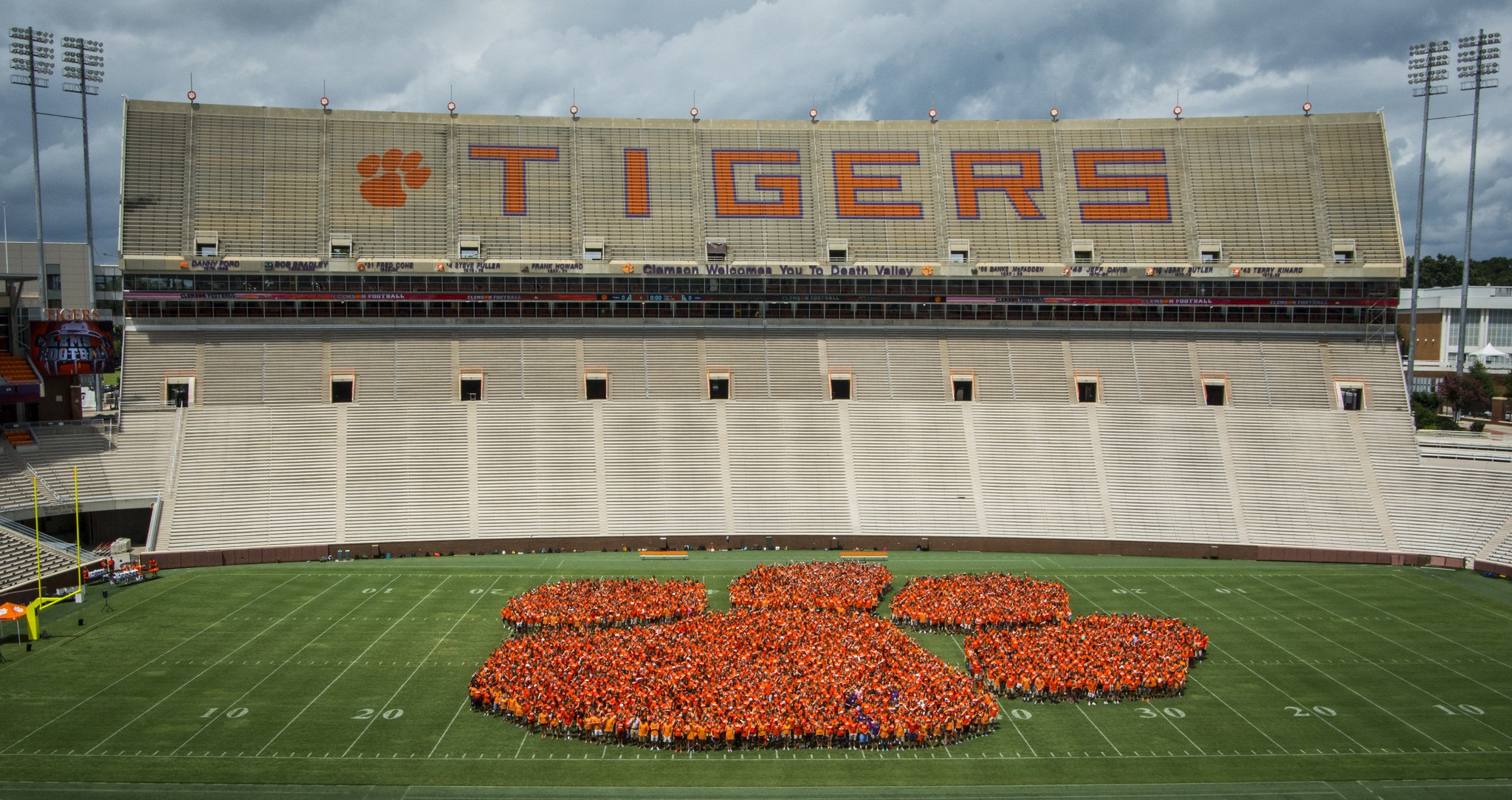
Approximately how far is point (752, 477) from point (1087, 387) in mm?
19955

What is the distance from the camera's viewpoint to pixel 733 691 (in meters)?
25.8

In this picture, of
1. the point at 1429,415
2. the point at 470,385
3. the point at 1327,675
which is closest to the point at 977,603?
the point at 1327,675

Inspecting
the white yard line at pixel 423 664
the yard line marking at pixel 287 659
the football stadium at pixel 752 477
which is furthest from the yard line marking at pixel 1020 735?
the yard line marking at pixel 287 659

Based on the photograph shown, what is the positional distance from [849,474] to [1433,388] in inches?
2494

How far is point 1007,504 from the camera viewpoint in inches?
1908

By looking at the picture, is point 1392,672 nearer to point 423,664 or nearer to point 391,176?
point 423,664

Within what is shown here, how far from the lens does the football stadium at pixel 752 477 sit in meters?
24.8

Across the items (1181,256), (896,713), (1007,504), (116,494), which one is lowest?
(896,713)

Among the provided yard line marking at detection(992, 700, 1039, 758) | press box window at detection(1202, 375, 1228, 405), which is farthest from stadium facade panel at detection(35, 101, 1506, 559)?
yard line marking at detection(992, 700, 1039, 758)

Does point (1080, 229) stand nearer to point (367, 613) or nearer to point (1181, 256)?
point (1181, 256)

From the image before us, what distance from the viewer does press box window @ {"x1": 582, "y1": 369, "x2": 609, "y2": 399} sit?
53969mm

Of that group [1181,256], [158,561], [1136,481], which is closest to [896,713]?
[1136,481]

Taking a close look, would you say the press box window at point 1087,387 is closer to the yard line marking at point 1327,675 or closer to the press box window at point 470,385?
the yard line marking at point 1327,675

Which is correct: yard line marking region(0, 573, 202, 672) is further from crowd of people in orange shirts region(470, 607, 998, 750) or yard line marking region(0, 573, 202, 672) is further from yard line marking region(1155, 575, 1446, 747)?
yard line marking region(1155, 575, 1446, 747)
